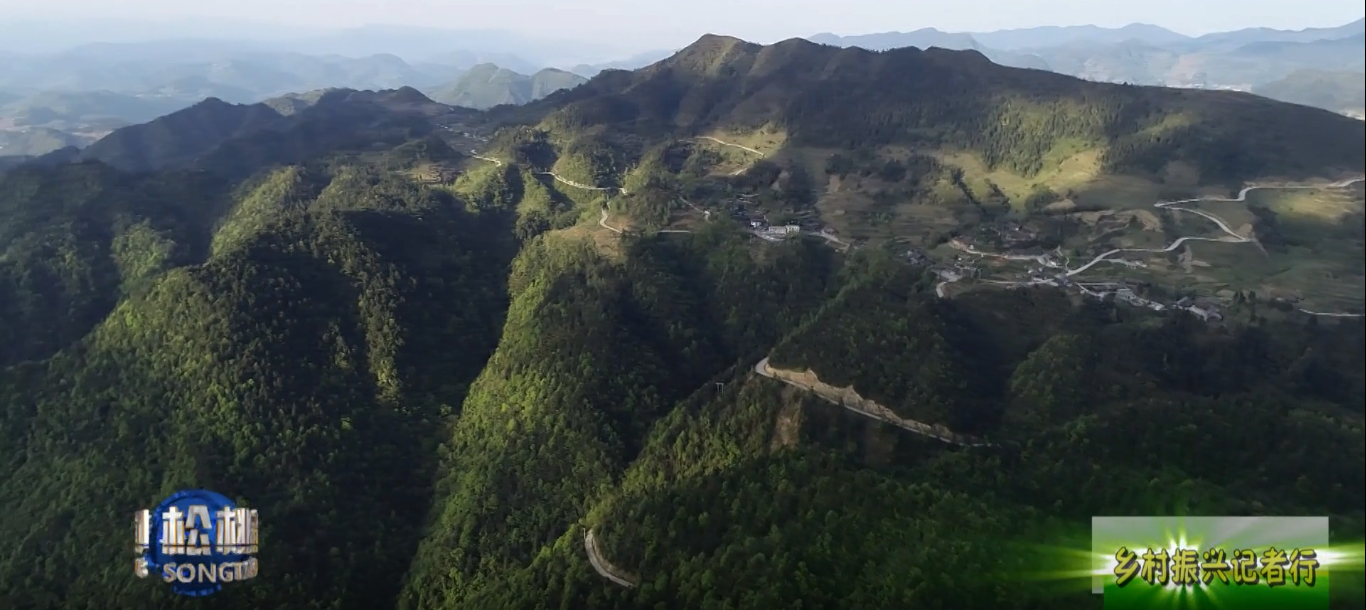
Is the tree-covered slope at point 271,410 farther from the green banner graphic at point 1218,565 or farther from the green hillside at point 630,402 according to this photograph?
the green banner graphic at point 1218,565

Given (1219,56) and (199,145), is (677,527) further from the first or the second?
(199,145)

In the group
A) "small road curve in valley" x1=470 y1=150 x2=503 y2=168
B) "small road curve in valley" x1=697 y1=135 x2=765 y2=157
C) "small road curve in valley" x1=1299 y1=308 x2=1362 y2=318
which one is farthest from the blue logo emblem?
"small road curve in valley" x1=697 y1=135 x2=765 y2=157

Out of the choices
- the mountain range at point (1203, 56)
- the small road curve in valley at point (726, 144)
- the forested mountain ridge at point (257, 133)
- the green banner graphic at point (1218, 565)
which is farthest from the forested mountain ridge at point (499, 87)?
the green banner graphic at point (1218, 565)

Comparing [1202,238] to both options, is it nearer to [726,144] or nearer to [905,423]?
[905,423]

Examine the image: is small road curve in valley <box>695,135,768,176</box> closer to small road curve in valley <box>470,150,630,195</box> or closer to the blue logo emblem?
small road curve in valley <box>470,150,630,195</box>

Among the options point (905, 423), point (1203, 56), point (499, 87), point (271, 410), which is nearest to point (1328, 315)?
point (905, 423)
